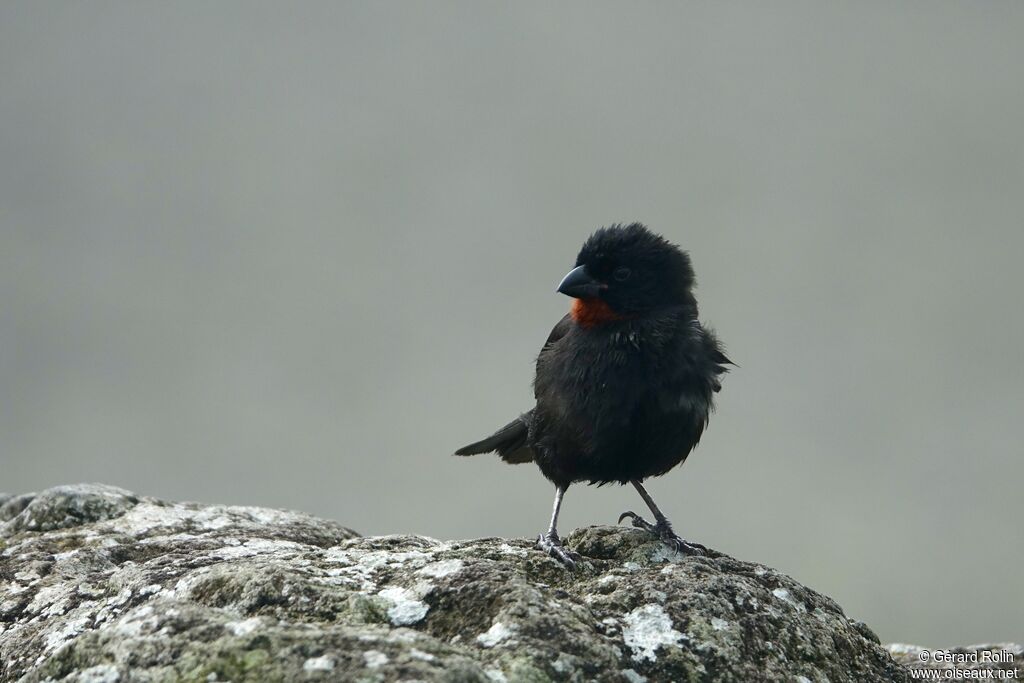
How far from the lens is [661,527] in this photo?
5715 millimetres

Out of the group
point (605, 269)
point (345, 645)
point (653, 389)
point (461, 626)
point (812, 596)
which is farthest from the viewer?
point (605, 269)

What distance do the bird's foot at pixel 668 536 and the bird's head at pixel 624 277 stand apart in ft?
3.72

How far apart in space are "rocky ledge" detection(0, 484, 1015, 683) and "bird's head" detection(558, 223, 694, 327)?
1269 millimetres

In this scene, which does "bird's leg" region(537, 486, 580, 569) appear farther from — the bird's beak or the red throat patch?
the bird's beak

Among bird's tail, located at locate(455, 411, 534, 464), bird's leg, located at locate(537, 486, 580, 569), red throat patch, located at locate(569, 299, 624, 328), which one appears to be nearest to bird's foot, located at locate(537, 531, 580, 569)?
bird's leg, located at locate(537, 486, 580, 569)

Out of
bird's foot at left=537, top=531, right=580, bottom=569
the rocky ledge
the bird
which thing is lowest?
the rocky ledge

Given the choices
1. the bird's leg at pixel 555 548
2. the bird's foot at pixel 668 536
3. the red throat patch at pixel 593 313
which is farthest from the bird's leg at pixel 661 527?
the red throat patch at pixel 593 313

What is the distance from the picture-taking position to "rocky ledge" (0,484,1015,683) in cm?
336

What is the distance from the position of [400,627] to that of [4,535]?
3431 mm

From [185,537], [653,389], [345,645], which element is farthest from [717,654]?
[185,537]

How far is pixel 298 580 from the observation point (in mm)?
4016

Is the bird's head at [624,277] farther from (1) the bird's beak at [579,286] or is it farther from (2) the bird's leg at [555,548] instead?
(2) the bird's leg at [555,548]

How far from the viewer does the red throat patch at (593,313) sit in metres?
5.91

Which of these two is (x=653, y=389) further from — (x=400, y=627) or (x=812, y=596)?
(x=400, y=627)
